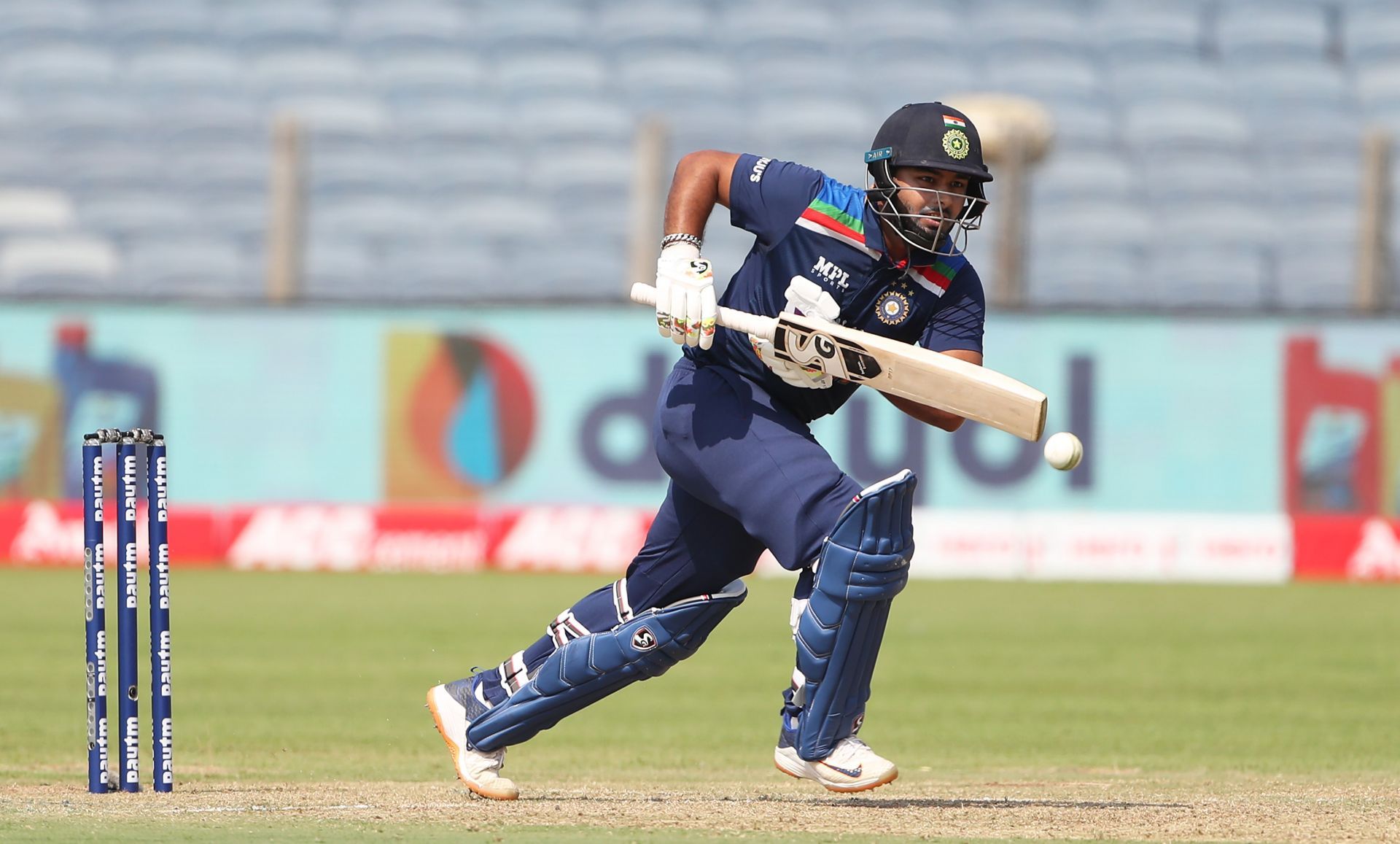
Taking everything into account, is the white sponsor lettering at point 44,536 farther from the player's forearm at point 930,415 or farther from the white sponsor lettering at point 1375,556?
the player's forearm at point 930,415

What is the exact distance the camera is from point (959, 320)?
508 cm

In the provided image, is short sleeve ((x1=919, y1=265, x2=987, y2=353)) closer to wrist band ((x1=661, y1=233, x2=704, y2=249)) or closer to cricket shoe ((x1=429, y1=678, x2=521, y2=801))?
wrist band ((x1=661, y1=233, x2=704, y2=249))

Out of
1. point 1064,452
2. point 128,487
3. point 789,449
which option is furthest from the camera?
point 128,487

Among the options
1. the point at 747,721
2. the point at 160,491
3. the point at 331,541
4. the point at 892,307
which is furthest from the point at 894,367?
the point at 331,541

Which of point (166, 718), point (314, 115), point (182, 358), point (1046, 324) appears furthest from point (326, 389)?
point (166, 718)

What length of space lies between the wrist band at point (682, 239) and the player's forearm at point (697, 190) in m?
0.01

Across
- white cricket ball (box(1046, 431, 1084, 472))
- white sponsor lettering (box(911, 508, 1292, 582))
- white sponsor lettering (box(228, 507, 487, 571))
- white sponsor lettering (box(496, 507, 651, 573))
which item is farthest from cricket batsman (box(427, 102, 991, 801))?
white sponsor lettering (box(228, 507, 487, 571))

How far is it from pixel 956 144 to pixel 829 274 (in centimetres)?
46

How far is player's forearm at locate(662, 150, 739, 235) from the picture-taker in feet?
16.1

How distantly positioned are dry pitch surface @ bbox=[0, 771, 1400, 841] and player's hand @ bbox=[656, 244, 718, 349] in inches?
47.0

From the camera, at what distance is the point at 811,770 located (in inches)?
198

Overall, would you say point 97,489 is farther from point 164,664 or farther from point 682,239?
point 682,239

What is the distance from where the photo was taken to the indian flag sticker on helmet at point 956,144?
15.8 feet

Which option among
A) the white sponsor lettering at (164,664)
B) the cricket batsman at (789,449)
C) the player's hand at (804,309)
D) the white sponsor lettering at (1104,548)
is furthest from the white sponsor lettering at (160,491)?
the white sponsor lettering at (1104,548)
